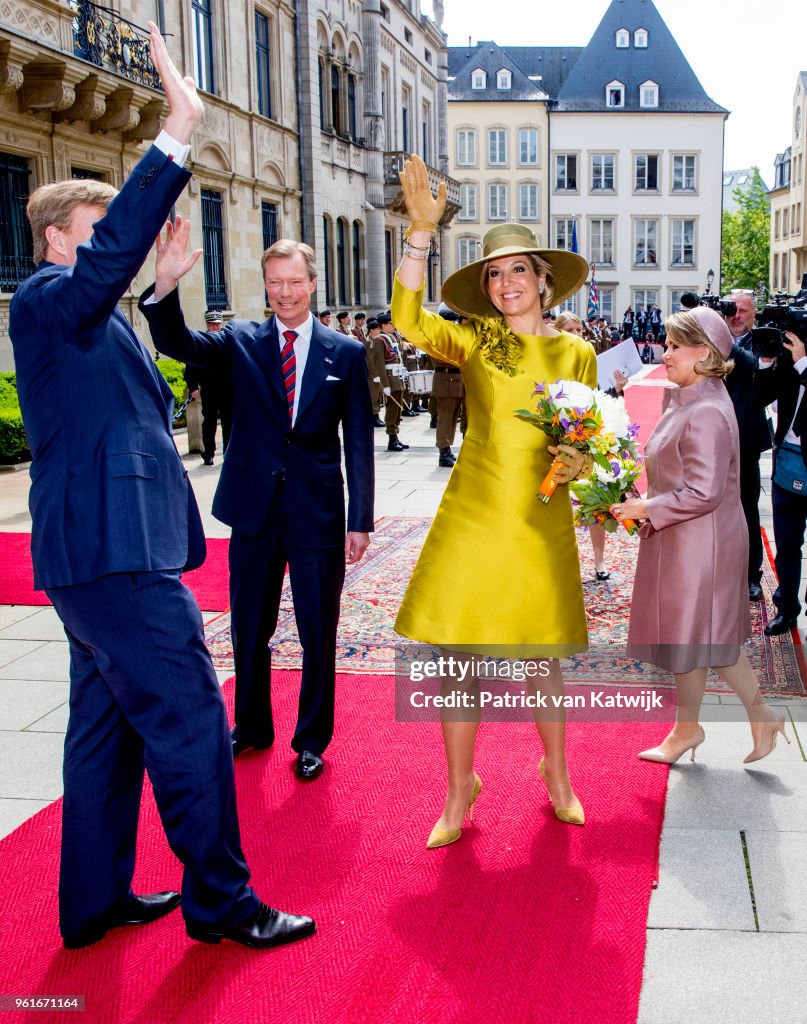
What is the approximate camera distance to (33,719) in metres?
Result: 4.83

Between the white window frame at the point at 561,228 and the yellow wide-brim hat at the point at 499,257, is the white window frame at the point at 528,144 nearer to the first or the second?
the white window frame at the point at 561,228

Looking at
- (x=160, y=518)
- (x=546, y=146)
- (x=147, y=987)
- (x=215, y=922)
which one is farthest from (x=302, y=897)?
(x=546, y=146)

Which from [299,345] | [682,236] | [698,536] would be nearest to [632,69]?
[682,236]

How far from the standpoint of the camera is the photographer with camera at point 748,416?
6383 mm

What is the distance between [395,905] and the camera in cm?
328

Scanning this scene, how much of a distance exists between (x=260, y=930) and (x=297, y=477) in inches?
71.2

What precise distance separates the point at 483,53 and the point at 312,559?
58778 millimetres

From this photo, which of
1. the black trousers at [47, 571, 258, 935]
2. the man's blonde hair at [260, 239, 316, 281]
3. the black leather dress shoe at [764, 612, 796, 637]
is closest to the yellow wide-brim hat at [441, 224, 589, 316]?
the man's blonde hair at [260, 239, 316, 281]

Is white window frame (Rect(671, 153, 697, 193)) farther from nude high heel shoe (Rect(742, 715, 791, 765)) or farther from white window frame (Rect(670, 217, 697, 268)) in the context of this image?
nude high heel shoe (Rect(742, 715, 791, 765))

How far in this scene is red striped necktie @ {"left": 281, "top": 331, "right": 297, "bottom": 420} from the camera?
13.9 feet

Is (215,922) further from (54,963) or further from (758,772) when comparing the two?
(758,772)

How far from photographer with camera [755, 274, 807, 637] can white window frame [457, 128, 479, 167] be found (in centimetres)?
5322

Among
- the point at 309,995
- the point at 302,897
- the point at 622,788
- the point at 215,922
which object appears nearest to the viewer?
the point at 309,995

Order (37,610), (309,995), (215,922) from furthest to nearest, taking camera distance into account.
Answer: (37,610), (215,922), (309,995)
